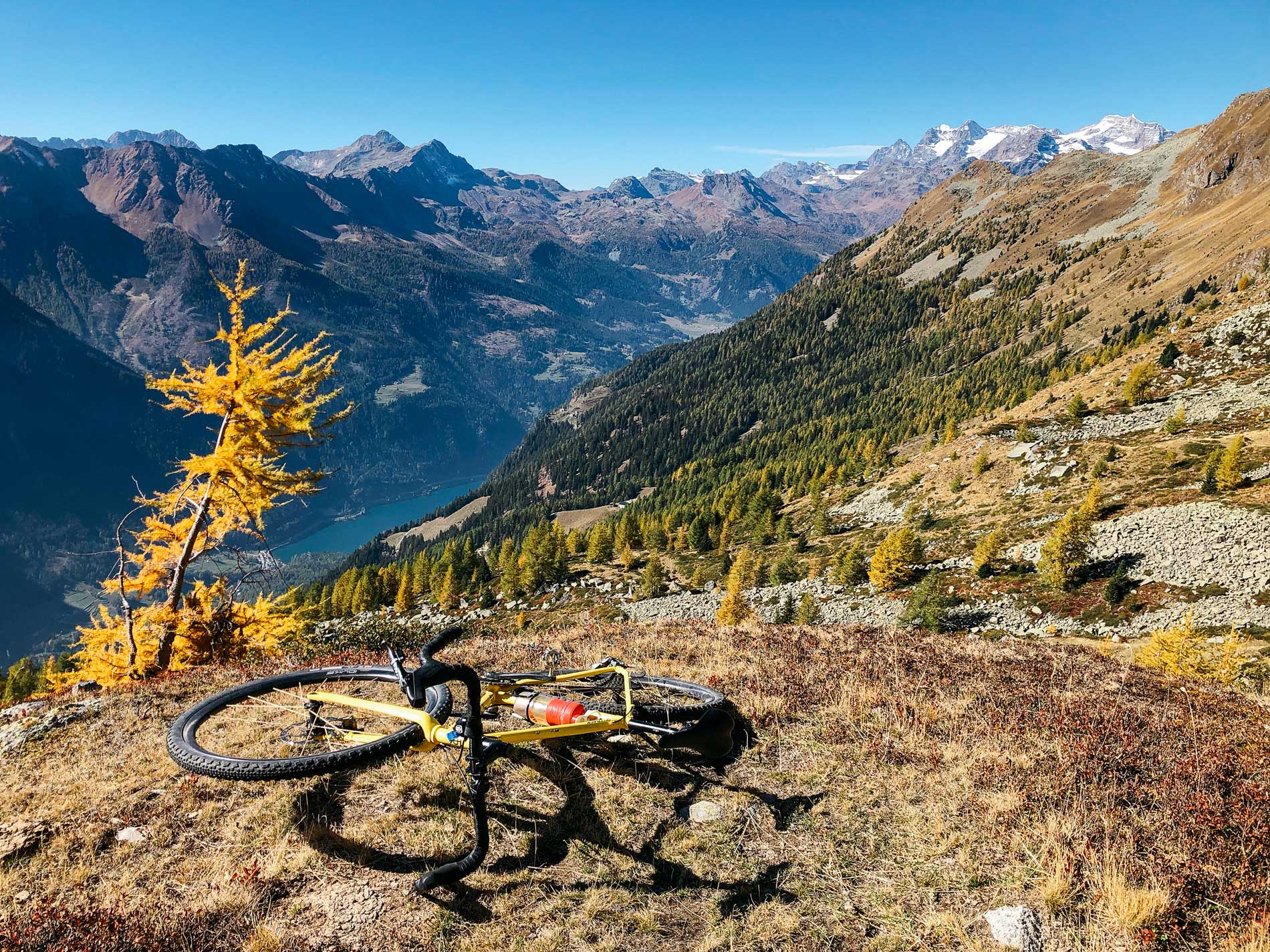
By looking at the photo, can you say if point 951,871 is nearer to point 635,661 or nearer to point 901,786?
point 901,786

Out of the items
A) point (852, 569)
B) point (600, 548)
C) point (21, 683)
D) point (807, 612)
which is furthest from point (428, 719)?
point (600, 548)

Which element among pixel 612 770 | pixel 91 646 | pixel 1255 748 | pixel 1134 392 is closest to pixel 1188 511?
pixel 1134 392

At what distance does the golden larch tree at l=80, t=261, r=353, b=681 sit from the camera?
1642 cm

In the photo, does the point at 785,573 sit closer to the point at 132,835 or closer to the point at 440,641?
the point at 440,641

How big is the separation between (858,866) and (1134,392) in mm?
73199

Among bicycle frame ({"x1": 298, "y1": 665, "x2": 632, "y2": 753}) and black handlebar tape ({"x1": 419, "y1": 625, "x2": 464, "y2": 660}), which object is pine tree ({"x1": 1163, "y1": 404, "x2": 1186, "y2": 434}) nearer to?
bicycle frame ({"x1": 298, "y1": 665, "x2": 632, "y2": 753})

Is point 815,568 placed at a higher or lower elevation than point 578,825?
lower

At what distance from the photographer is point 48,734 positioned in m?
9.18

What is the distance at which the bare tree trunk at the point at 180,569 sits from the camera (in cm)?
1673

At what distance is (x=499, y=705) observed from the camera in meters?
8.32

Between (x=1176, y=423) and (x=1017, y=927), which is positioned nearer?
(x=1017, y=927)

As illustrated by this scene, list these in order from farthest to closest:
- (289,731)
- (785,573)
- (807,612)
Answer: (785,573), (807,612), (289,731)

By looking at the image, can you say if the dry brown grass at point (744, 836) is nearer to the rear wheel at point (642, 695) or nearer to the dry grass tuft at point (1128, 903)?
the dry grass tuft at point (1128, 903)

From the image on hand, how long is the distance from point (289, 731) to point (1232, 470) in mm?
51170
